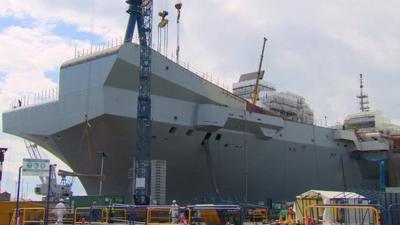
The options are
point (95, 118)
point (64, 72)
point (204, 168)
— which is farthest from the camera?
point (204, 168)

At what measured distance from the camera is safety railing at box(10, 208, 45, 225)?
1840 cm

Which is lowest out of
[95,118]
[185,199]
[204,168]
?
[185,199]

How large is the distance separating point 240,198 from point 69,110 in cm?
1548

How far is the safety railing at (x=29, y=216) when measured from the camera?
1840 centimetres

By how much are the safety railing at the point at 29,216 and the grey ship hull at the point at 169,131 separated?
10.7m

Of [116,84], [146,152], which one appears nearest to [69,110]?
[116,84]

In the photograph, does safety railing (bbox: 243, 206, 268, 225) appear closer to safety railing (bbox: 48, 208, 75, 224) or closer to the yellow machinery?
safety railing (bbox: 48, 208, 75, 224)

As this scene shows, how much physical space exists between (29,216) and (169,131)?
49.1 feet

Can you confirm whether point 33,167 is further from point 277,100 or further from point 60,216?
point 277,100

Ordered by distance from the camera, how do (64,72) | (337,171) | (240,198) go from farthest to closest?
(337,171)
(240,198)
(64,72)

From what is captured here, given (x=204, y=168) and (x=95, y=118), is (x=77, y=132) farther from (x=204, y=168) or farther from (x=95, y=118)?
(x=204, y=168)

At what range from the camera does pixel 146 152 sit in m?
33.6

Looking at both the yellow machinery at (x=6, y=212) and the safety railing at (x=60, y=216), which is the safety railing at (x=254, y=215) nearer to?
the safety railing at (x=60, y=216)

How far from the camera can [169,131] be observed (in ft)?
112
